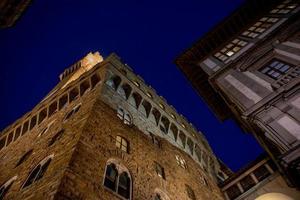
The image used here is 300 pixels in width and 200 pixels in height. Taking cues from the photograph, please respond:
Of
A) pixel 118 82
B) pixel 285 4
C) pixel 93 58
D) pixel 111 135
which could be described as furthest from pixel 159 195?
pixel 93 58

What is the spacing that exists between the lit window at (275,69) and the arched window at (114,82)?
29.8ft

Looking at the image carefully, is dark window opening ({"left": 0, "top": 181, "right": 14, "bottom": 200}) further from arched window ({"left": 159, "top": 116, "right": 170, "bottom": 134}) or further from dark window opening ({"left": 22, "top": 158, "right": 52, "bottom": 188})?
arched window ({"left": 159, "top": 116, "right": 170, "bottom": 134})

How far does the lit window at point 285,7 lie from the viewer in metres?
19.1

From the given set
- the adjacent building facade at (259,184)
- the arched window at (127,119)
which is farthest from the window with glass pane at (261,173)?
the arched window at (127,119)

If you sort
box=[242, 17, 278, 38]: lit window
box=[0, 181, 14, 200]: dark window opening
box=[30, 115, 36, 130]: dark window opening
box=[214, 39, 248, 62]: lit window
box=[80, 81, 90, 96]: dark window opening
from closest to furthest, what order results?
box=[0, 181, 14, 200]: dark window opening
box=[80, 81, 90, 96]: dark window opening
box=[30, 115, 36, 130]: dark window opening
box=[242, 17, 278, 38]: lit window
box=[214, 39, 248, 62]: lit window

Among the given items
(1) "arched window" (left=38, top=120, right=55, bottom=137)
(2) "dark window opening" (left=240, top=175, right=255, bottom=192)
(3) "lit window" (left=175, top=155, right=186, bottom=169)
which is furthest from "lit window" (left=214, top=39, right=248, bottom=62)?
(1) "arched window" (left=38, top=120, right=55, bottom=137)

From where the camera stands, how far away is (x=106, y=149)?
12.0 meters

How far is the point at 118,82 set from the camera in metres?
18.0

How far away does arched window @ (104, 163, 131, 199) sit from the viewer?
1072 centimetres

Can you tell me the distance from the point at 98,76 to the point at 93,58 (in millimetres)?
19916

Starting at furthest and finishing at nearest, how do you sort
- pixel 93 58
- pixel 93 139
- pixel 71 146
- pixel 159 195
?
pixel 93 58
pixel 159 195
pixel 93 139
pixel 71 146

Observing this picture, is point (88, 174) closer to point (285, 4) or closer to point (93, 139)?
point (93, 139)

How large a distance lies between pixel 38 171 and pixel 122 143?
416 centimetres

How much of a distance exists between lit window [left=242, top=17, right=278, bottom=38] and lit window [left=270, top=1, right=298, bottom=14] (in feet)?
2.50
